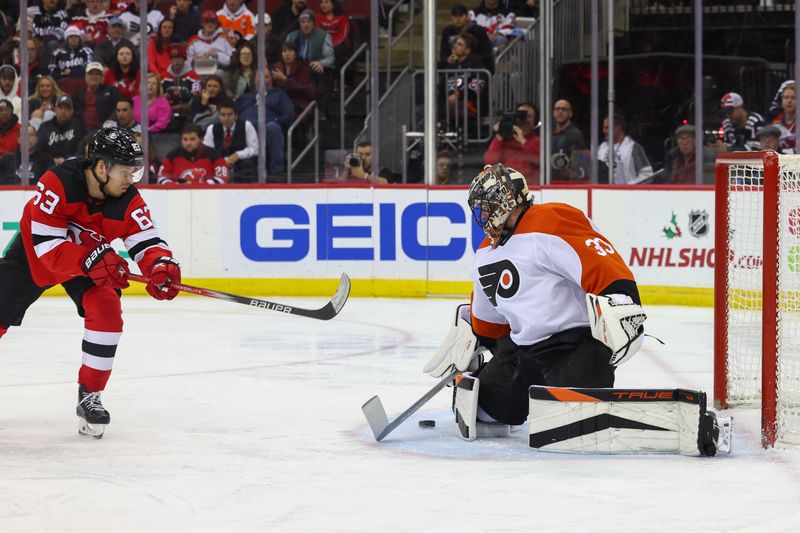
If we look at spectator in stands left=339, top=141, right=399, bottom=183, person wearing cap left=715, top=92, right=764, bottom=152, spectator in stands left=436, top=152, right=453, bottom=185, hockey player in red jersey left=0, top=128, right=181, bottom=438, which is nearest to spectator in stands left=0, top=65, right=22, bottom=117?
spectator in stands left=339, top=141, right=399, bottom=183

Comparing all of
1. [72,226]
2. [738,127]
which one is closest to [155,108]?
[738,127]

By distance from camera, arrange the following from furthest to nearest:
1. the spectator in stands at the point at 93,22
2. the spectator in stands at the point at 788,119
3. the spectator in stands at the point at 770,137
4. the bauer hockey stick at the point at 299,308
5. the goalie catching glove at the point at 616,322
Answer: the spectator in stands at the point at 93,22 < the spectator in stands at the point at 770,137 < the spectator in stands at the point at 788,119 < the bauer hockey stick at the point at 299,308 < the goalie catching glove at the point at 616,322

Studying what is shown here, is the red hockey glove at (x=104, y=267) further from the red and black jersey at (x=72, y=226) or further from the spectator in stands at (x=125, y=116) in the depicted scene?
the spectator in stands at (x=125, y=116)

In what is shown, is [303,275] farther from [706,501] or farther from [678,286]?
[706,501]

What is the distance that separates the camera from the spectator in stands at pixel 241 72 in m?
8.51

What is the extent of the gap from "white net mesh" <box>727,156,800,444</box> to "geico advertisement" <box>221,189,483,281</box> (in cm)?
320

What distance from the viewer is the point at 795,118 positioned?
24.8 feet

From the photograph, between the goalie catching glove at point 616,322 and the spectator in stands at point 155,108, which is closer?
the goalie catching glove at point 616,322

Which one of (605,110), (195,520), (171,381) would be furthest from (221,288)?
(195,520)

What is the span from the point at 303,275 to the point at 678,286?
239 centimetres

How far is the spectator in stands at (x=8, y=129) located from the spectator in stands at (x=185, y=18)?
1323mm

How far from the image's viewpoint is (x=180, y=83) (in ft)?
28.8

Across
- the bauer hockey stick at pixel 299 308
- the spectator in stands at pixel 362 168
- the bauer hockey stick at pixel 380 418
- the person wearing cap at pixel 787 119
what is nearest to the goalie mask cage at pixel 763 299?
the bauer hockey stick at pixel 380 418

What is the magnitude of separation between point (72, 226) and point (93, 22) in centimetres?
582
